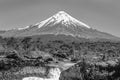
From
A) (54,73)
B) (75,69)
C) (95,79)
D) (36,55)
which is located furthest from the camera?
(36,55)

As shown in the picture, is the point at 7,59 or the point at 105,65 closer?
the point at 105,65

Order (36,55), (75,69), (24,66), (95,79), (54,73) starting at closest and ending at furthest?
1. (95,79)
2. (75,69)
3. (54,73)
4. (24,66)
5. (36,55)

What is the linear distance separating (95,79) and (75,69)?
81 centimetres

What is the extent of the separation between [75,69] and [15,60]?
12.2m

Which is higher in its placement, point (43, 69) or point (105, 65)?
point (105, 65)

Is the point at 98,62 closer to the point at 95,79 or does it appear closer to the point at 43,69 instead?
the point at 95,79

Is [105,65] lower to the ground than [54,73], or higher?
higher

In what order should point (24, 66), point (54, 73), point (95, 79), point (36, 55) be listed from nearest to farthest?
point (95, 79) < point (54, 73) < point (24, 66) < point (36, 55)

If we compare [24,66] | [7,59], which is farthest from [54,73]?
[7,59]

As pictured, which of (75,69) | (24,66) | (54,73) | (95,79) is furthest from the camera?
(24,66)

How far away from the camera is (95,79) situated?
812 cm

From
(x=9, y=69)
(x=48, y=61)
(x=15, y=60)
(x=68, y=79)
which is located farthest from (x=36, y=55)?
(x=68, y=79)

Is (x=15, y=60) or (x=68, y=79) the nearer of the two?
(x=68, y=79)

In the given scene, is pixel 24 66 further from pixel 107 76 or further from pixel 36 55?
pixel 107 76
